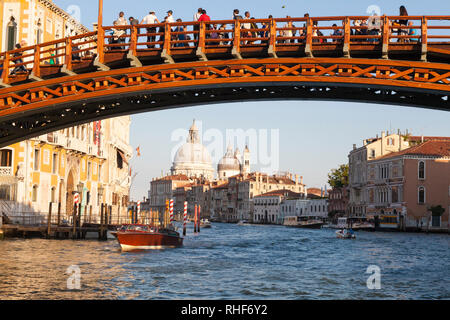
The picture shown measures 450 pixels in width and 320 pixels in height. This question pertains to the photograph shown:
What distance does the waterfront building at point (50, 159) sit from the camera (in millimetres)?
33906

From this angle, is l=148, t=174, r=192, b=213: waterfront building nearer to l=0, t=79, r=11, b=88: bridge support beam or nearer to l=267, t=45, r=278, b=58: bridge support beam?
l=0, t=79, r=11, b=88: bridge support beam

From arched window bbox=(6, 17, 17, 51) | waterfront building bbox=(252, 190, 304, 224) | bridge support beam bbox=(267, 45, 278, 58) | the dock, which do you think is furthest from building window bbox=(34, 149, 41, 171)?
waterfront building bbox=(252, 190, 304, 224)

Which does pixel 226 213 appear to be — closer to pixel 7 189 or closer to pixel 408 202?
pixel 408 202

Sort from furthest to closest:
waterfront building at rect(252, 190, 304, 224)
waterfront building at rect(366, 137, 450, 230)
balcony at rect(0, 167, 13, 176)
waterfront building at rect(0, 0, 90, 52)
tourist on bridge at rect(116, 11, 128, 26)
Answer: waterfront building at rect(252, 190, 304, 224) < waterfront building at rect(366, 137, 450, 230) < balcony at rect(0, 167, 13, 176) < waterfront building at rect(0, 0, 90, 52) < tourist on bridge at rect(116, 11, 128, 26)

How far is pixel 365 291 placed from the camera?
55.6 ft

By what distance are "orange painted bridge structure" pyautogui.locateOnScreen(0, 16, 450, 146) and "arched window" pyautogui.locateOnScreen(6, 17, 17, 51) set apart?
1839cm

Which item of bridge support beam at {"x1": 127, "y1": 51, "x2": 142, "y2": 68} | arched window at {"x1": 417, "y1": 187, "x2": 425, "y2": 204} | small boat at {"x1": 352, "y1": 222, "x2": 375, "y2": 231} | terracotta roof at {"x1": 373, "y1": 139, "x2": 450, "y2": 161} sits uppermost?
terracotta roof at {"x1": 373, "y1": 139, "x2": 450, "y2": 161}

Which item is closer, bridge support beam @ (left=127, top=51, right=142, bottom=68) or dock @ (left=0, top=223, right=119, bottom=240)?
bridge support beam @ (left=127, top=51, right=142, bottom=68)

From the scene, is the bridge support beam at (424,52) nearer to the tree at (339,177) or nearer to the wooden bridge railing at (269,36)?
the wooden bridge railing at (269,36)

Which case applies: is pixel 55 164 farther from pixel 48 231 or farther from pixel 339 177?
pixel 339 177

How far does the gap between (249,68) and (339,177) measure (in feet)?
256

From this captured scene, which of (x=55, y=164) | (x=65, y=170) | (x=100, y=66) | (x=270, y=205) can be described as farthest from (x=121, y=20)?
(x=270, y=205)

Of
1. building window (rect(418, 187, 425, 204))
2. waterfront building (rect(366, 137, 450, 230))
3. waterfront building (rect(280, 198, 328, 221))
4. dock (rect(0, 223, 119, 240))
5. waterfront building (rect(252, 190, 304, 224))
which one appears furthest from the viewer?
waterfront building (rect(252, 190, 304, 224))

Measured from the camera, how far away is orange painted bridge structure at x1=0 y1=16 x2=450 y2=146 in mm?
13539
